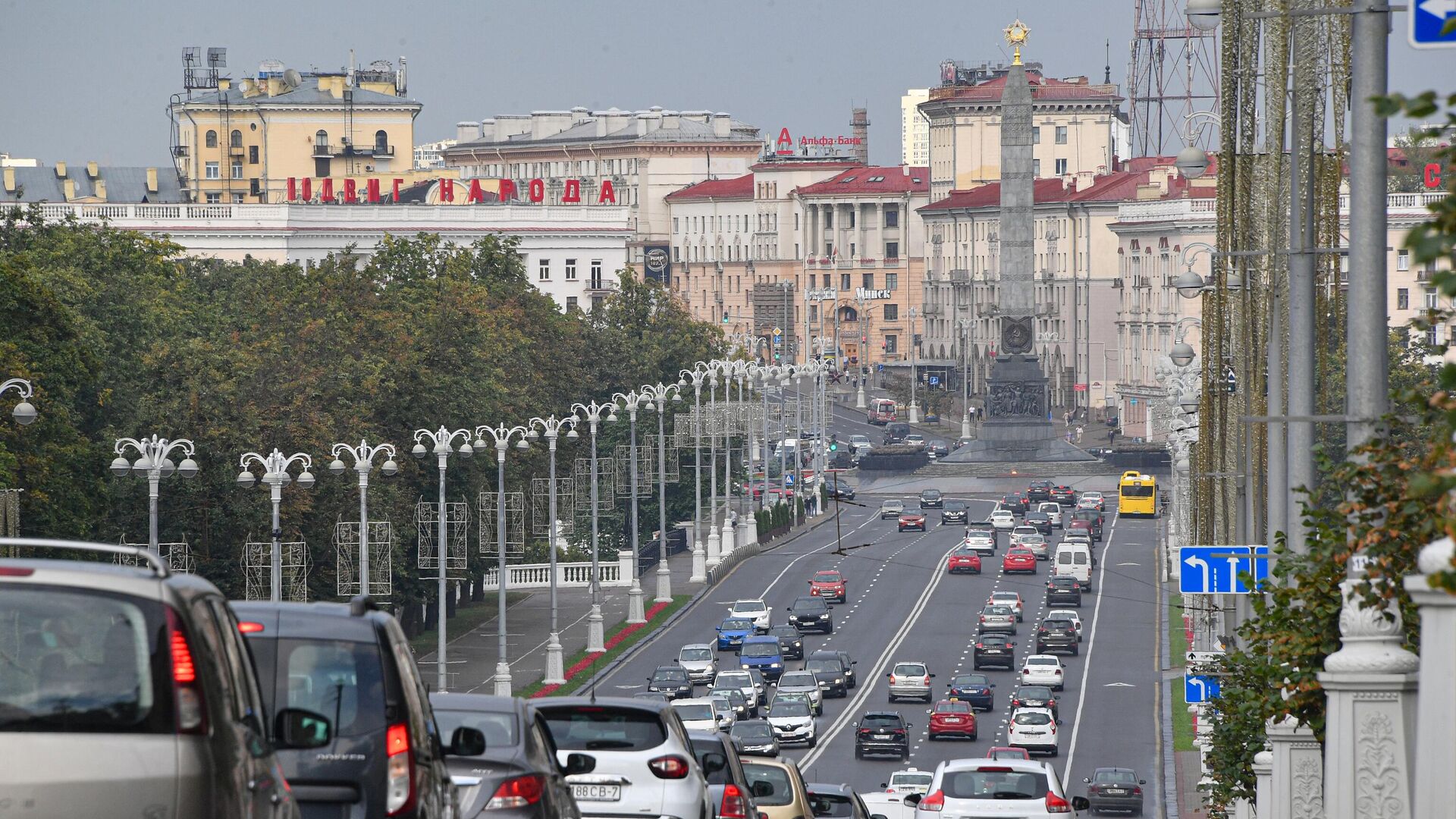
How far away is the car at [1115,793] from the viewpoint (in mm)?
50906

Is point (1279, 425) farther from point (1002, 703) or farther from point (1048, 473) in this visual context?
point (1048, 473)

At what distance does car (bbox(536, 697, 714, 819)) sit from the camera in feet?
60.2

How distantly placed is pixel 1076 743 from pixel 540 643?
2166 cm

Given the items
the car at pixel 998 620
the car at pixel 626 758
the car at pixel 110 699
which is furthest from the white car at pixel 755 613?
the car at pixel 110 699

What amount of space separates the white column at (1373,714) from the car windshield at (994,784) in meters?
14.2

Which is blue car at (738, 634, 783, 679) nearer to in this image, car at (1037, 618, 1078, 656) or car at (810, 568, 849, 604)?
car at (1037, 618, 1078, 656)

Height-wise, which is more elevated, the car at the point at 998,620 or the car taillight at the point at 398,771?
the car taillight at the point at 398,771

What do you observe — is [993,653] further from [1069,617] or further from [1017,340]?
[1017,340]

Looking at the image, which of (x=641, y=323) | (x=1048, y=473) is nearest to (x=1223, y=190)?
(x=641, y=323)

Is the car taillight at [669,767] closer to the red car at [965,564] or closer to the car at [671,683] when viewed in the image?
the car at [671,683]

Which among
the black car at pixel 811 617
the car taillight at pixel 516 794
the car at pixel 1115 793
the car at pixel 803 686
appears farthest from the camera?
the black car at pixel 811 617

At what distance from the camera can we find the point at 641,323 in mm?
→ 131000

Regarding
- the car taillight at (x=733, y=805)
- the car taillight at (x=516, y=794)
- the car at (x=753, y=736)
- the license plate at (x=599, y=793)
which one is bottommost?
the car at (x=753, y=736)

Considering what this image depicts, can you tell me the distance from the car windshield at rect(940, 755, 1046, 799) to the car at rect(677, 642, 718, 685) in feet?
132
